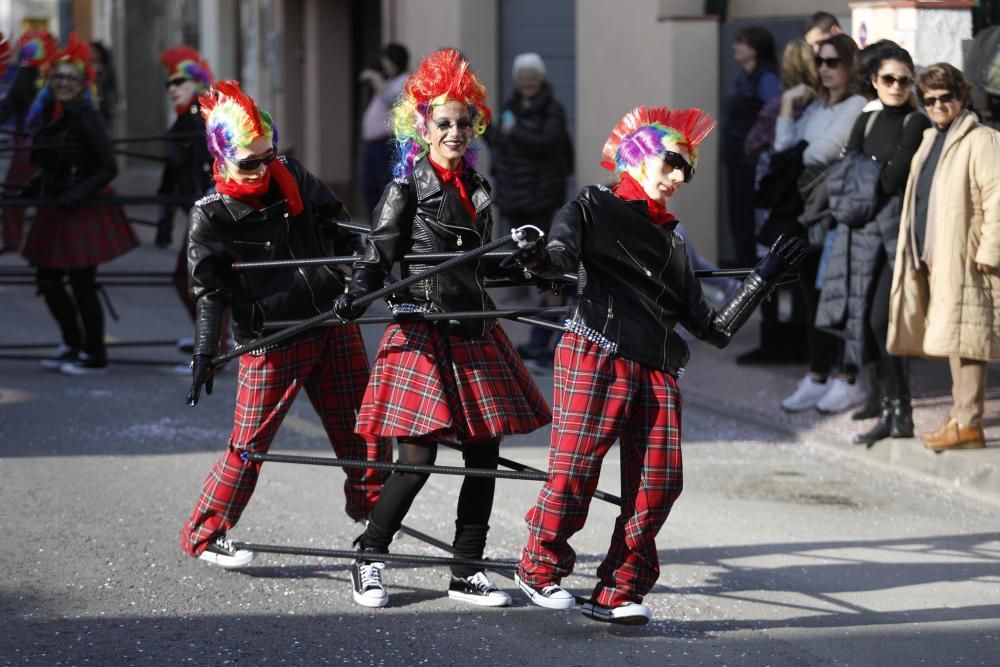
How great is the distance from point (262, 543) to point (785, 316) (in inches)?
190

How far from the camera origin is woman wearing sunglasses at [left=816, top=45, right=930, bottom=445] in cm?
773

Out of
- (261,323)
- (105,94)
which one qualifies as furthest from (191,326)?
(105,94)

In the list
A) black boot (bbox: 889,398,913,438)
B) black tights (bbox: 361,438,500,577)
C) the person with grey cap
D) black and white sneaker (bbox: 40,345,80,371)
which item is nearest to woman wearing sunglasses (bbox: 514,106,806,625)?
black tights (bbox: 361,438,500,577)

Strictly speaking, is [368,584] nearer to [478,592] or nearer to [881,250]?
[478,592]

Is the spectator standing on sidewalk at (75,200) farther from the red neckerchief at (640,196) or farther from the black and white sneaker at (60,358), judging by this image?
the red neckerchief at (640,196)

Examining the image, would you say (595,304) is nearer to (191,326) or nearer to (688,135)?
(688,135)

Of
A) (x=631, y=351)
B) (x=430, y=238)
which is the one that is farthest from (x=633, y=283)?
(x=430, y=238)

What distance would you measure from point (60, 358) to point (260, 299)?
5.03 m

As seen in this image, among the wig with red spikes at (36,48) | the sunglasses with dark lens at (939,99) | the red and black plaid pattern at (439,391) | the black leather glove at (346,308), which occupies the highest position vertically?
the wig with red spikes at (36,48)

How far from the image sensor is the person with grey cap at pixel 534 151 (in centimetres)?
1160

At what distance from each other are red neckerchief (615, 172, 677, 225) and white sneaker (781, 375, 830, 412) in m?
4.10

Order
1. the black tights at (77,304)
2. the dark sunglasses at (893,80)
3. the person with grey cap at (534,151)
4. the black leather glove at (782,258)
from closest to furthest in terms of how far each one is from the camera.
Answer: the black leather glove at (782,258) → the dark sunglasses at (893,80) → the black tights at (77,304) → the person with grey cap at (534,151)

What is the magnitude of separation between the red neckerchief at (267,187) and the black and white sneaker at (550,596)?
1.54 meters

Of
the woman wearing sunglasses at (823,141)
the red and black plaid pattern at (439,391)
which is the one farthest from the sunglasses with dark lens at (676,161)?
the woman wearing sunglasses at (823,141)
